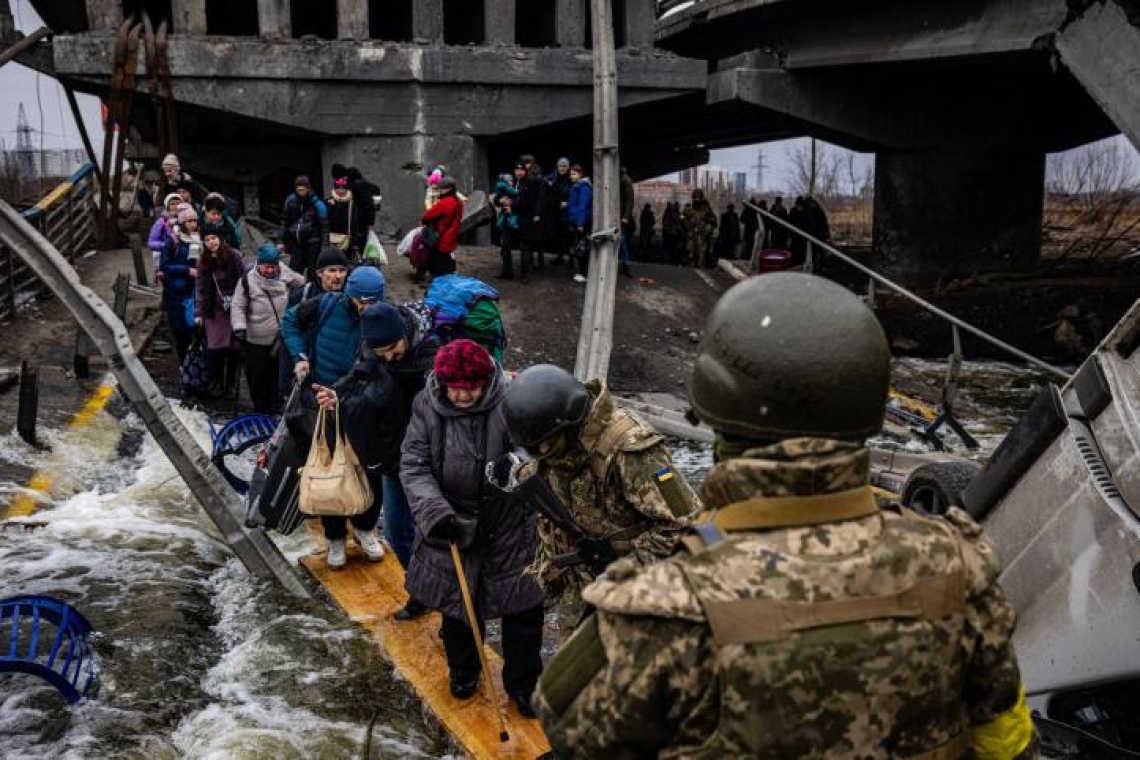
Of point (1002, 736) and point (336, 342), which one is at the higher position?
point (336, 342)

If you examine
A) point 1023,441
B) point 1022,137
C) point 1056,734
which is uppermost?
point 1022,137

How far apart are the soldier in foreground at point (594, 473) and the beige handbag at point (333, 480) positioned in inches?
85.2

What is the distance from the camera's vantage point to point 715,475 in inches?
72.7

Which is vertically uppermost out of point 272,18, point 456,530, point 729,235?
point 272,18

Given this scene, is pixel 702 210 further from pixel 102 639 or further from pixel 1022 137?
pixel 102 639

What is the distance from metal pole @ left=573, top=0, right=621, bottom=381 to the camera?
1136 cm

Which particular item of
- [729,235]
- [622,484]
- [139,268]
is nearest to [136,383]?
[622,484]

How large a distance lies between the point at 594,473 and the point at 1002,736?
186 centimetres

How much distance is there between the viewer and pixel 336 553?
6.34 meters

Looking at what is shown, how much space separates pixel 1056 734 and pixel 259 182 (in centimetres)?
2066

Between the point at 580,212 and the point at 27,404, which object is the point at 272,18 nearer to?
the point at 580,212

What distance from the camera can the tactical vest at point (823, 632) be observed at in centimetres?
169

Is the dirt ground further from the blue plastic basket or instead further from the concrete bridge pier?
the blue plastic basket

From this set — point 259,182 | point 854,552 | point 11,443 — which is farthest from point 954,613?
point 259,182
